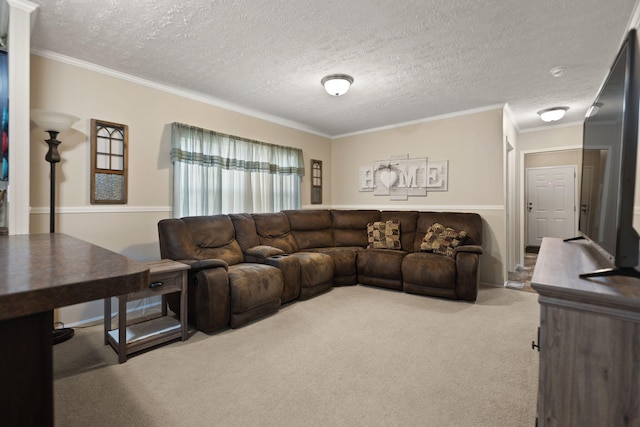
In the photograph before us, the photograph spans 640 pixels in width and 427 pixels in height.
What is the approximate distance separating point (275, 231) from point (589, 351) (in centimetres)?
339

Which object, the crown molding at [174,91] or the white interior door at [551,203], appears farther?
the white interior door at [551,203]

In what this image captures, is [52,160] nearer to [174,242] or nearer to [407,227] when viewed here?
[174,242]

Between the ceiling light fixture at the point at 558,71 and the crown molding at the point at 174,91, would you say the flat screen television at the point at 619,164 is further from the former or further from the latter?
the crown molding at the point at 174,91

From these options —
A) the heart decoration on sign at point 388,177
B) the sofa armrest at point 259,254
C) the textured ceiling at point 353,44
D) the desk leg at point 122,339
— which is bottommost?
the desk leg at point 122,339

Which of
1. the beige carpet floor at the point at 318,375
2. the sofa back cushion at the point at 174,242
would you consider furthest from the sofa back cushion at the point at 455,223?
the sofa back cushion at the point at 174,242

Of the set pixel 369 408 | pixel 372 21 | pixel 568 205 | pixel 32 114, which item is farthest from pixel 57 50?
pixel 568 205

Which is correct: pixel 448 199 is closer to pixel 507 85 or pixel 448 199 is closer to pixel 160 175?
pixel 507 85

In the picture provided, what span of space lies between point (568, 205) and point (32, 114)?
26.3 ft

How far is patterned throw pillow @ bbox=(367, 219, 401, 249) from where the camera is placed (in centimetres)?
423

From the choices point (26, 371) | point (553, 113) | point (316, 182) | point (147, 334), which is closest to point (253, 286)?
point (147, 334)

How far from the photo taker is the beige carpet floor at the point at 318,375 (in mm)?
1552

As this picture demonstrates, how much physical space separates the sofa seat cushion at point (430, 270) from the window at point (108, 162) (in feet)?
10.4

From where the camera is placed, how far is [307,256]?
11.7 ft

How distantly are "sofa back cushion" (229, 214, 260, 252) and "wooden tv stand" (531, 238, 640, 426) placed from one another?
9.73ft
